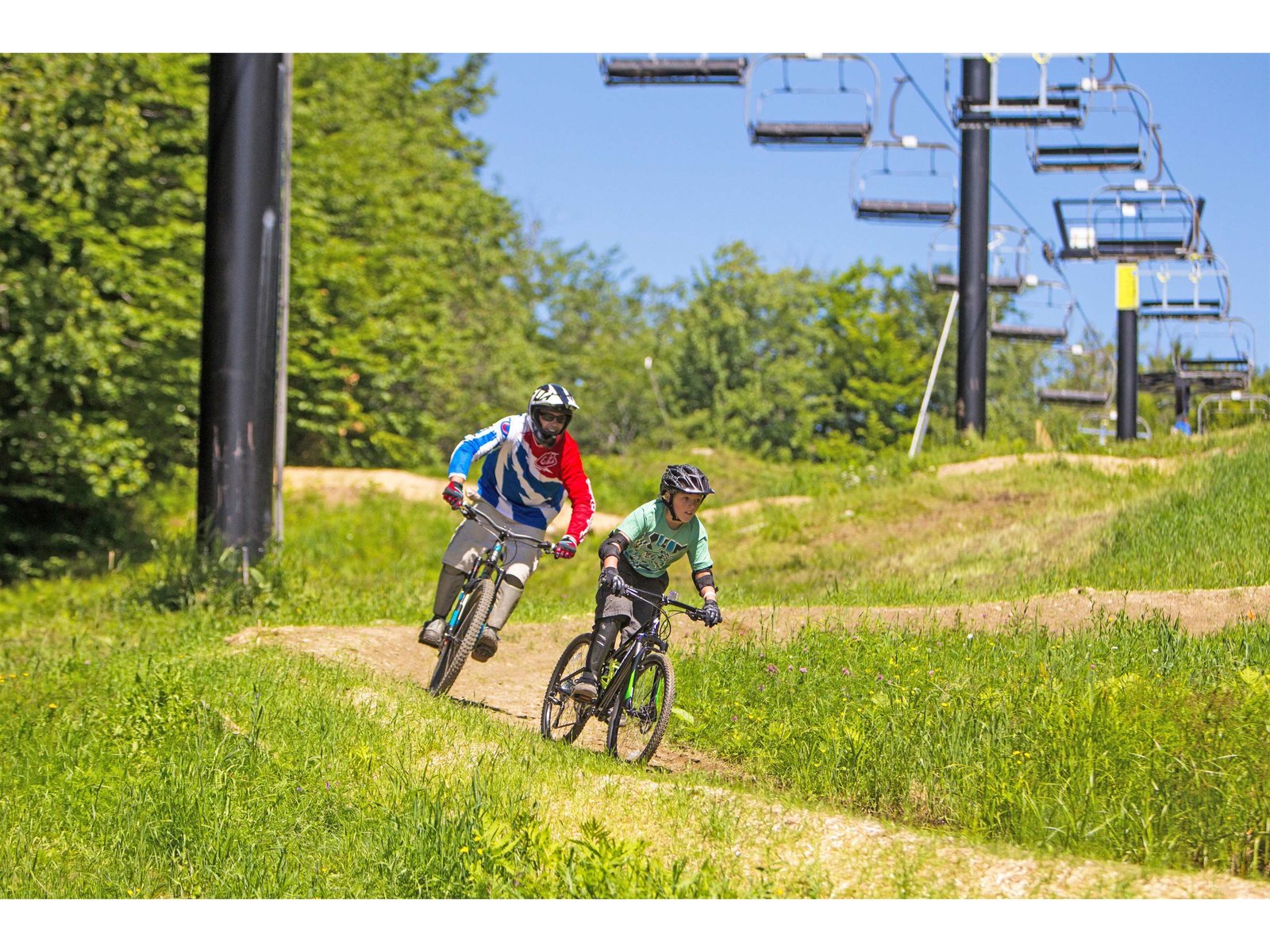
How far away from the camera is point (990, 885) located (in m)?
5.59

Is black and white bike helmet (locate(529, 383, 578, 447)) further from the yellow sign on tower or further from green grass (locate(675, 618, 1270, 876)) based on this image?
the yellow sign on tower

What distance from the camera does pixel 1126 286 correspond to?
90.1 feet

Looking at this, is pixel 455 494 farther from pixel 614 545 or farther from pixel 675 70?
pixel 675 70

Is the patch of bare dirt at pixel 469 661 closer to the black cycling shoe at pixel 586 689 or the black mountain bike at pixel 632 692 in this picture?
the black mountain bike at pixel 632 692

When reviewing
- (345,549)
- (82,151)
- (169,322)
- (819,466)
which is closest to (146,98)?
(82,151)

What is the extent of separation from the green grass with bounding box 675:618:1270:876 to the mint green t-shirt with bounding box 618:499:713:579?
1.17 m

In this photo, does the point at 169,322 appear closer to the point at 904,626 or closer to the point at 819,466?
the point at 819,466

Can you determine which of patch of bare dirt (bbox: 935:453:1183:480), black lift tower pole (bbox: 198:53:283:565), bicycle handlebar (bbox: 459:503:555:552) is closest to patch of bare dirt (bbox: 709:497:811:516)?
patch of bare dirt (bbox: 935:453:1183:480)

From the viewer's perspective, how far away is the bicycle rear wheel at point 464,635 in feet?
29.9

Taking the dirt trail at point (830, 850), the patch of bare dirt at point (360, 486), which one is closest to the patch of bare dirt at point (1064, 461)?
the patch of bare dirt at point (360, 486)

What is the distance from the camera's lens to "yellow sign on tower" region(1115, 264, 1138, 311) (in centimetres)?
2736

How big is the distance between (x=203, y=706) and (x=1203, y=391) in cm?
3271

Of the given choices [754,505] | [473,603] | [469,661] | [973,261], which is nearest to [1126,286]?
[973,261]

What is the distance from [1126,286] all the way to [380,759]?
24.1 m
